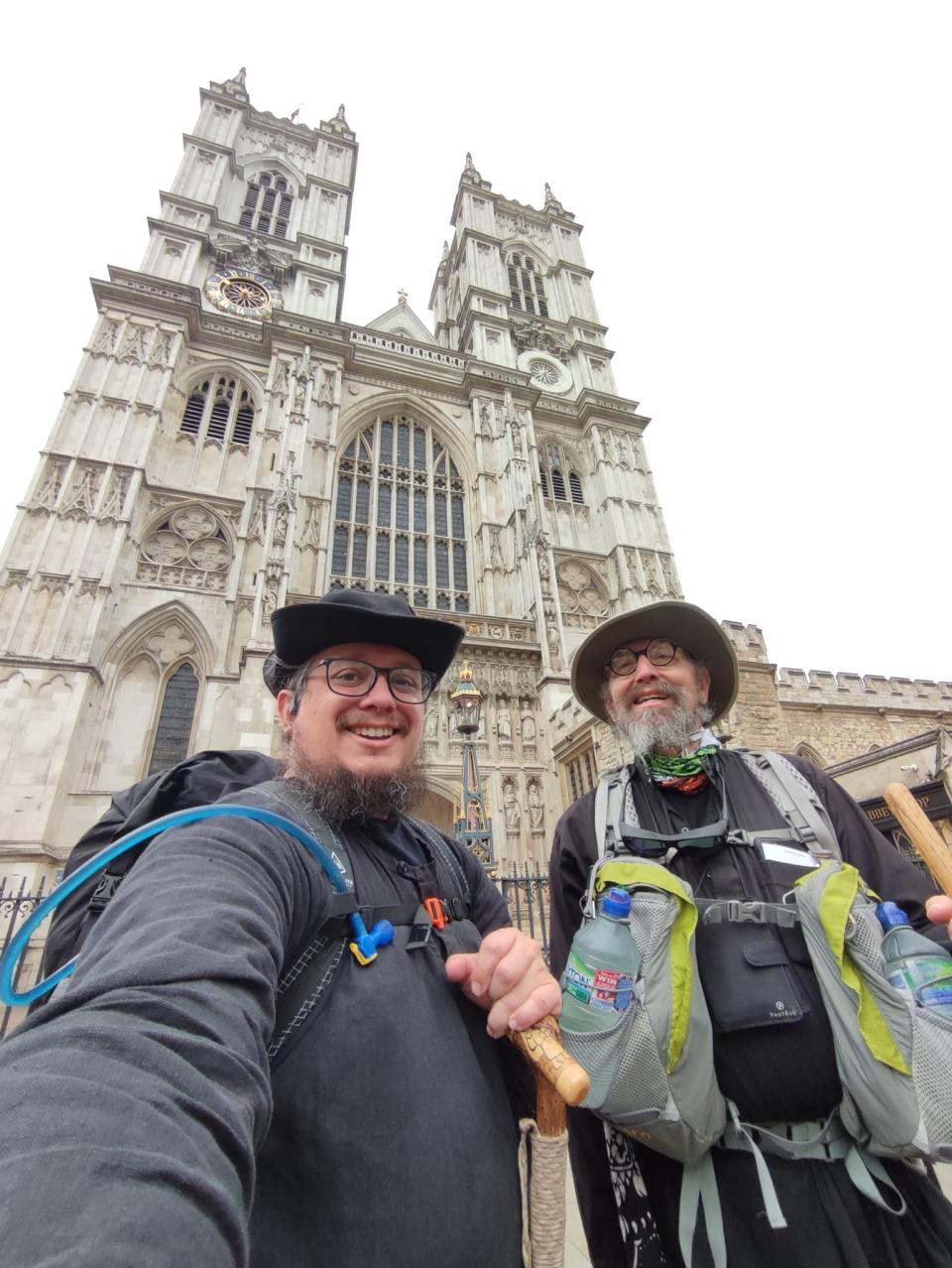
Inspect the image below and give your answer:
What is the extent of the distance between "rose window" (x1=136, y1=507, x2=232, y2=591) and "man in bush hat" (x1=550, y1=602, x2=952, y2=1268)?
13.1m

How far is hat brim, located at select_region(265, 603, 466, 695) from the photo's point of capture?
1.57 m

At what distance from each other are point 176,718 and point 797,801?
1235 cm

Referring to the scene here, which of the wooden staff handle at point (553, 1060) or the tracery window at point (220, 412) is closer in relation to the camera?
the wooden staff handle at point (553, 1060)

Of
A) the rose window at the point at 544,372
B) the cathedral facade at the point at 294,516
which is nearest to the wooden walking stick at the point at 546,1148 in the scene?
the cathedral facade at the point at 294,516

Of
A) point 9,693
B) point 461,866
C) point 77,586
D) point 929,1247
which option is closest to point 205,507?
point 77,586

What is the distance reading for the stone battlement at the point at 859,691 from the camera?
13.7 meters

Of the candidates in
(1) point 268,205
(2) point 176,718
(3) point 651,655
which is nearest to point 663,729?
(3) point 651,655

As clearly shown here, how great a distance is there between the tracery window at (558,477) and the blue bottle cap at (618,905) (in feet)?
58.9

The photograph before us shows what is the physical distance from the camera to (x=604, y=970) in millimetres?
1260

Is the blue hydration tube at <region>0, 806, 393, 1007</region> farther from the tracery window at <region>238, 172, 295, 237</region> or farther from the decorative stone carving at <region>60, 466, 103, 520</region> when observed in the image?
the tracery window at <region>238, 172, 295, 237</region>

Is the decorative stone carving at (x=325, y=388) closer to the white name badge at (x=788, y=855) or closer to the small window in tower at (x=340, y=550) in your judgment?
the small window in tower at (x=340, y=550)

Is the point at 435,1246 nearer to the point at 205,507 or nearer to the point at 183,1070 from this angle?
the point at 183,1070

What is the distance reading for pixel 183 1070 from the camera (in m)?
0.58

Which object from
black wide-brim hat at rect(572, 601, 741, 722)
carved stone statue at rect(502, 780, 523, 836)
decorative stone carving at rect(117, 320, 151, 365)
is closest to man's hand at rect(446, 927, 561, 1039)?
black wide-brim hat at rect(572, 601, 741, 722)
